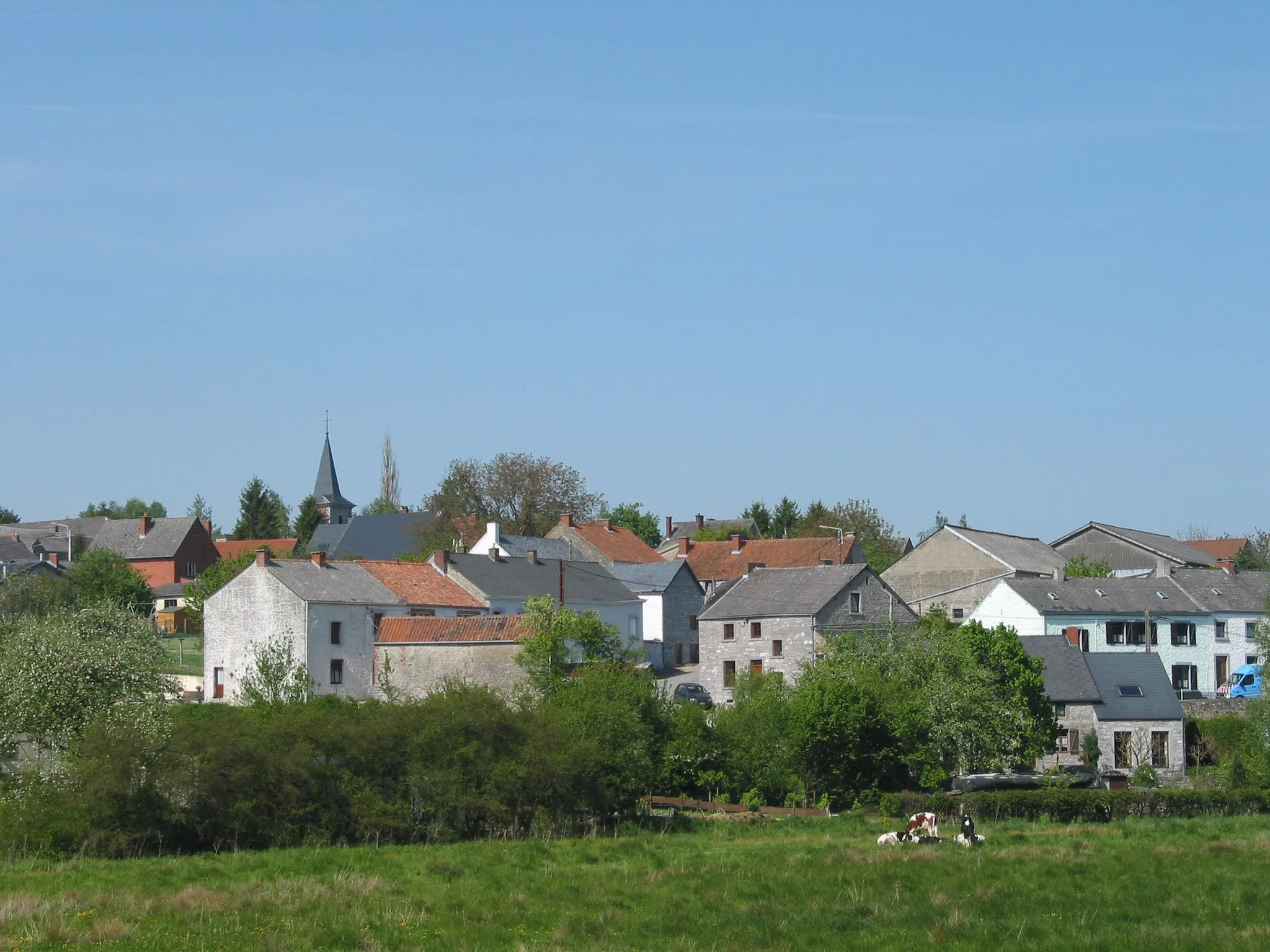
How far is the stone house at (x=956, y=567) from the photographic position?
78875mm

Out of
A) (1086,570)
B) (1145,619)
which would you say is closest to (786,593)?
(1145,619)

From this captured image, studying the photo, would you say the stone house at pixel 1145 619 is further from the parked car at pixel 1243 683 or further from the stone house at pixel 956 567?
the stone house at pixel 956 567

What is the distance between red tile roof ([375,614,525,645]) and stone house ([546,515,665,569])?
27.4m

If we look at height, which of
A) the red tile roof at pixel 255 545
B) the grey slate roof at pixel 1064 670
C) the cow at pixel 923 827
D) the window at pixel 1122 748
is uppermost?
the red tile roof at pixel 255 545

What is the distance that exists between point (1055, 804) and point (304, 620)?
3317cm

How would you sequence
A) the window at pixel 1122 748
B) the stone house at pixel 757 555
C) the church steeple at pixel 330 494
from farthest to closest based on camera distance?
the church steeple at pixel 330 494 < the stone house at pixel 757 555 < the window at pixel 1122 748

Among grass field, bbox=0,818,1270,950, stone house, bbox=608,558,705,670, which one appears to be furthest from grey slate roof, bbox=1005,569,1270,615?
grass field, bbox=0,818,1270,950

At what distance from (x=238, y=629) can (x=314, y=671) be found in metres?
4.48

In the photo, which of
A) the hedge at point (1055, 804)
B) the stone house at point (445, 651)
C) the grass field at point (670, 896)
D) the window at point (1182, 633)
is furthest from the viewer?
the window at point (1182, 633)

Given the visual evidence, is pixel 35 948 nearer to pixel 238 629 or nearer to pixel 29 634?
pixel 29 634

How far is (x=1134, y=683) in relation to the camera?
2344 inches

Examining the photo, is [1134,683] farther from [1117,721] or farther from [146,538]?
[146,538]

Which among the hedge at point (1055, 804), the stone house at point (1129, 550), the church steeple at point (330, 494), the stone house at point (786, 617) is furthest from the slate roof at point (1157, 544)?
the church steeple at point (330, 494)

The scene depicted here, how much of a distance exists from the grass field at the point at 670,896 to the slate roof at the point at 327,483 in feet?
447
